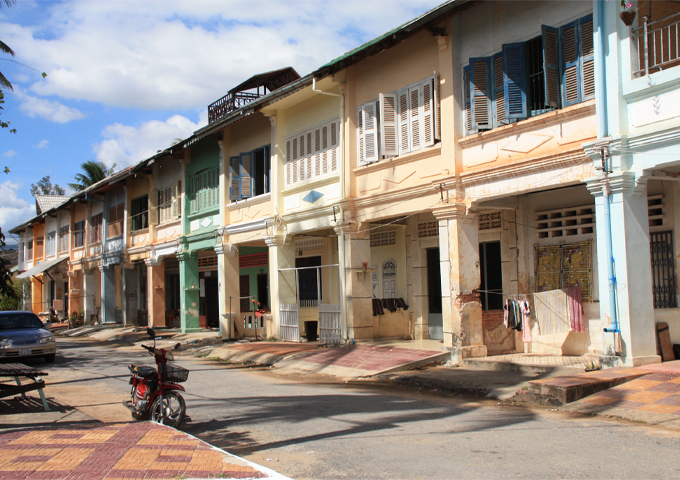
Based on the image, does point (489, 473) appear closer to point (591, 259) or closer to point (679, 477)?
point (679, 477)

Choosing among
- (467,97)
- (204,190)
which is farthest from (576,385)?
(204,190)

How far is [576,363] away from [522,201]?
3902 millimetres

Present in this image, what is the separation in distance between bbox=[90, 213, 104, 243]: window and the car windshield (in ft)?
53.2

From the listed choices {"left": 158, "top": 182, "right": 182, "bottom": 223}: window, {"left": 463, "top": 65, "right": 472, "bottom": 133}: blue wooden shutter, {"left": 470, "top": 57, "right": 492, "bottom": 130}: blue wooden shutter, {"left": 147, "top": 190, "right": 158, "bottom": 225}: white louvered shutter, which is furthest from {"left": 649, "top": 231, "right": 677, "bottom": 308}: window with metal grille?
{"left": 147, "top": 190, "right": 158, "bottom": 225}: white louvered shutter

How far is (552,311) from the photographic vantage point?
1196cm

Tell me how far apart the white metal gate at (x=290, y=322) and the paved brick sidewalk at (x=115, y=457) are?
416 inches

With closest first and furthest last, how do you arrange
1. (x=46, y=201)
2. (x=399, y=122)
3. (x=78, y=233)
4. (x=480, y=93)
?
(x=480, y=93) → (x=399, y=122) → (x=78, y=233) → (x=46, y=201)

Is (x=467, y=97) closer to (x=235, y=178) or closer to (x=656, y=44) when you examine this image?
(x=656, y=44)

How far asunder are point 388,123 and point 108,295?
72.2 feet

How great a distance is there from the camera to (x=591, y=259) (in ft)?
39.0

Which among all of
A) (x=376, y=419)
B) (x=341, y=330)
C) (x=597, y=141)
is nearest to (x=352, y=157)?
(x=341, y=330)

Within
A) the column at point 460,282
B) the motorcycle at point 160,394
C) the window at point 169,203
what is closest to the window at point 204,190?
the window at point 169,203

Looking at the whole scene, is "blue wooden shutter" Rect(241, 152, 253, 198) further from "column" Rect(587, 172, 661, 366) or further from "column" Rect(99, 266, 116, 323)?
"column" Rect(99, 266, 116, 323)

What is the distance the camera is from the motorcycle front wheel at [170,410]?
7320 mm
